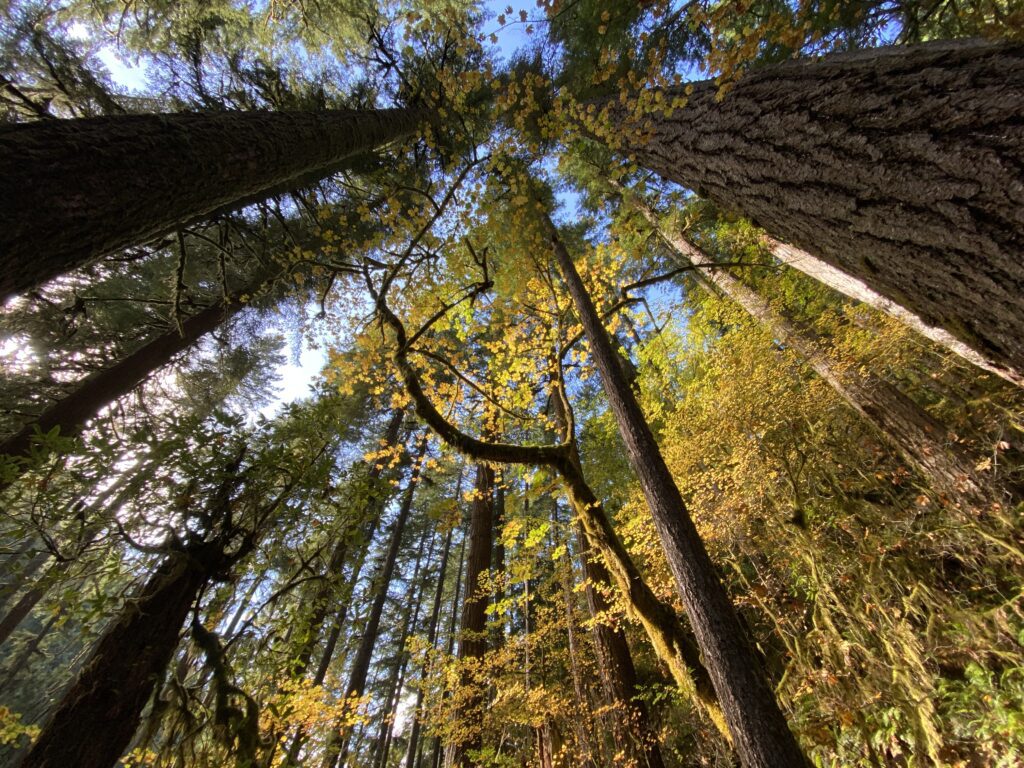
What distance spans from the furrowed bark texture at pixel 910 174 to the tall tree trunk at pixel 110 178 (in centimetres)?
316

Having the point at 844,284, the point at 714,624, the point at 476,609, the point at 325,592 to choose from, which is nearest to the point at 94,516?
the point at 325,592

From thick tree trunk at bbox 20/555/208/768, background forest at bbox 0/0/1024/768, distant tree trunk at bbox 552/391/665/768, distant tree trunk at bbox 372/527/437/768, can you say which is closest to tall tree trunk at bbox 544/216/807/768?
background forest at bbox 0/0/1024/768

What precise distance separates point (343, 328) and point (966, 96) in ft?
21.3

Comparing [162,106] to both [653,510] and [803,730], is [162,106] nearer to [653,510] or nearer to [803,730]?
[653,510]

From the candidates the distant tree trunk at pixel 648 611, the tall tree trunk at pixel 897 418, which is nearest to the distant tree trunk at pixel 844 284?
the tall tree trunk at pixel 897 418

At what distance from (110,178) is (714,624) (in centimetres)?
393

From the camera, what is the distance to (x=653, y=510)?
2.81m

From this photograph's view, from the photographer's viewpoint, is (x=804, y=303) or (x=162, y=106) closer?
(x=162, y=106)

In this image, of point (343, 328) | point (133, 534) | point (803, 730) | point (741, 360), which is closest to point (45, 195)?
point (133, 534)

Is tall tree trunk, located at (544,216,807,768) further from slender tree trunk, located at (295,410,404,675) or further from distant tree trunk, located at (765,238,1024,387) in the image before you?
distant tree trunk, located at (765,238,1024,387)

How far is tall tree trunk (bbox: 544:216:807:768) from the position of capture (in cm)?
191

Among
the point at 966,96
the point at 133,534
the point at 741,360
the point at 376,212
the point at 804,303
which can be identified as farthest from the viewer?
the point at 804,303

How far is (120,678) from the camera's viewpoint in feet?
6.07

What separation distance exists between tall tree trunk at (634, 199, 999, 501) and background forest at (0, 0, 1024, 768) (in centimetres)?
5
